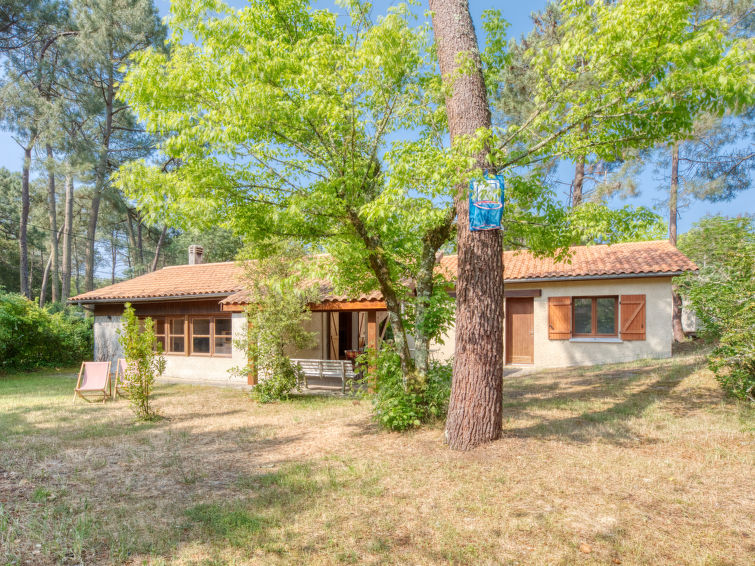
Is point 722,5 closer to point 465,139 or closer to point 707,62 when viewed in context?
point 707,62

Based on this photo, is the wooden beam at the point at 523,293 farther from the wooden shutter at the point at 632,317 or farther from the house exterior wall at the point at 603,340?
the wooden shutter at the point at 632,317

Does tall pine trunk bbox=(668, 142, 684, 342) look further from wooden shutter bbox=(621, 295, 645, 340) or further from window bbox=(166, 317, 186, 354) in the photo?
window bbox=(166, 317, 186, 354)

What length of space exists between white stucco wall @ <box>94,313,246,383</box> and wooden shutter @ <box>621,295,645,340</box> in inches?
402

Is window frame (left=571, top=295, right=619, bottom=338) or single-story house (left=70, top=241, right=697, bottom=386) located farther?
window frame (left=571, top=295, right=619, bottom=338)

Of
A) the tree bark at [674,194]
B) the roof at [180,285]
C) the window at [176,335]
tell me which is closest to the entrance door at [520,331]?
the tree bark at [674,194]

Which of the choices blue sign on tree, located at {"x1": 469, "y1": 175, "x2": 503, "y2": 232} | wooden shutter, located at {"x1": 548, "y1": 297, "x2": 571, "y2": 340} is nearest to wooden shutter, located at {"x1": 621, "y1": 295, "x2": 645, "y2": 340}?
wooden shutter, located at {"x1": 548, "y1": 297, "x2": 571, "y2": 340}

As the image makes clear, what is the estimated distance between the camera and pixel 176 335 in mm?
15094

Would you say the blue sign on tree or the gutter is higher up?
the blue sign on tree

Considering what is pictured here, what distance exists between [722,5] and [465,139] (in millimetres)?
15088

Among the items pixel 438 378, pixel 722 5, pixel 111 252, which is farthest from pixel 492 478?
pixel 111 252

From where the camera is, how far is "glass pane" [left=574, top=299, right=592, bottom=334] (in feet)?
42.4

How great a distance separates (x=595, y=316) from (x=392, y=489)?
1031 cm

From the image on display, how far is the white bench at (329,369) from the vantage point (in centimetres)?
1051

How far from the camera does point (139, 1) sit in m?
21.0
